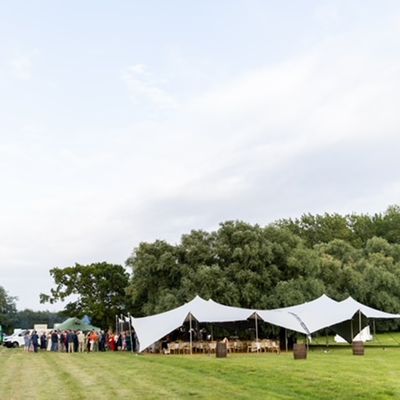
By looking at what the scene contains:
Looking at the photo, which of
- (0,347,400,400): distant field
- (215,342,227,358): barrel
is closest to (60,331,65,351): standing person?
(215,342,227,358): barrel

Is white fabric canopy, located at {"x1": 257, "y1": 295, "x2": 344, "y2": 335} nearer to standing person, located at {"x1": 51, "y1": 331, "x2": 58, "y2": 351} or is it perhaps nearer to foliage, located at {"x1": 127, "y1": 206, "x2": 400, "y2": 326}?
foliage, located at {"x1": 127, "y1": 206, "x2": 400, "y2": 326}

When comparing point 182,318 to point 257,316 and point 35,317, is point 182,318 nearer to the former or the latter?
point 257,316

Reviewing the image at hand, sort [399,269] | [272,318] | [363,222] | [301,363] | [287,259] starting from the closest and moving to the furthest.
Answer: [301,363] < [272,318] < [287,259] < [399,269] < [363,222]

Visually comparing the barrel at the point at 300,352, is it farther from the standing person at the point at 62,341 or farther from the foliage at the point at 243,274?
the standing person at the point at 62,341

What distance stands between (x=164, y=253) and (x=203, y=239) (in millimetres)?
2622

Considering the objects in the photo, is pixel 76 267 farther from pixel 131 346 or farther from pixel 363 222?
pixel 363 222

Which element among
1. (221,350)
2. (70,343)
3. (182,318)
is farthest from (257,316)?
(70,343)

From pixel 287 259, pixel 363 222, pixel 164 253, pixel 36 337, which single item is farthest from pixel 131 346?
pixel 363 222

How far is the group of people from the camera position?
3180 cm

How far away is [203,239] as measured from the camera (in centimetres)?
3841

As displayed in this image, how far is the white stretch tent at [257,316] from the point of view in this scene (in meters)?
27.3

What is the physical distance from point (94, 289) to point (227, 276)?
12915 millimetres

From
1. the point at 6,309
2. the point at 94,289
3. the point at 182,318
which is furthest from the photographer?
the point at 6,309

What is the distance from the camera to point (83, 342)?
105ft
